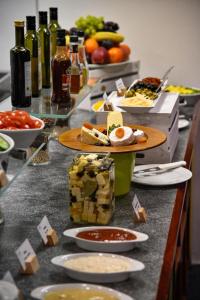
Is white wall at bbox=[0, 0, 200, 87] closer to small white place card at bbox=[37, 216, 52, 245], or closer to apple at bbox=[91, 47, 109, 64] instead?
apple at bbox=[91, 47, 109, 64]

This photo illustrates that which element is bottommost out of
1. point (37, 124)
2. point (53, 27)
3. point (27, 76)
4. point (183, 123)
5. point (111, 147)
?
point (183, 123)

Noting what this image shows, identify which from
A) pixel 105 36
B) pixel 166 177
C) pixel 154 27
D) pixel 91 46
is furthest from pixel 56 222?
pixel 154 27

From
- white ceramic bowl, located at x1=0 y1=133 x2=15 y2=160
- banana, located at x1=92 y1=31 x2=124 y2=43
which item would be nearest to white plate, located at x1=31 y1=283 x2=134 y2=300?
white ceramic bowl, located at x1=0 y1=133 x2=15 y2=160

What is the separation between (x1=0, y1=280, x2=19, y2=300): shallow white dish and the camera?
1.41 meters

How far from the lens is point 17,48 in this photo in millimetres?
2229

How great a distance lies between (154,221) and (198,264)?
1.84 meters

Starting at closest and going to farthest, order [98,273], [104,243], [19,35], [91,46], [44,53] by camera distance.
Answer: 1. [98,273]
2. [104,243]
3. [19,35]
4. [44,53]
5. [91,46]

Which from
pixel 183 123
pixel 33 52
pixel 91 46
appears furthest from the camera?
pixel 91 46

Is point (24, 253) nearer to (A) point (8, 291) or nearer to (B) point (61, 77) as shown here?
(A) point (8, 291)

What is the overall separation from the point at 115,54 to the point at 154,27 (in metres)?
0.71

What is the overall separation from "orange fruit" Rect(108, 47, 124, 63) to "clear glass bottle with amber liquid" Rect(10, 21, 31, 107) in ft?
4.17

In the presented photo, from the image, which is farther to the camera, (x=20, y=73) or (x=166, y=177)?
(x=166, y=177)

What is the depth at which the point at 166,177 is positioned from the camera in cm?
245

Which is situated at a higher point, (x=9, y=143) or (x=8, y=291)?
(x=9, y=143)
